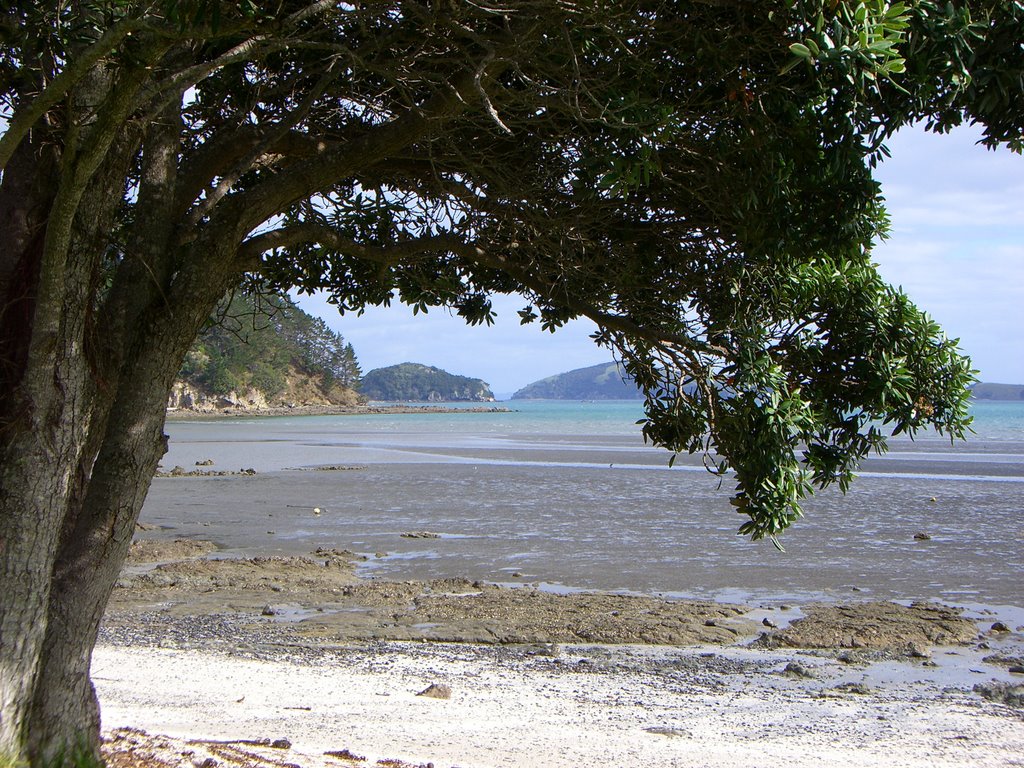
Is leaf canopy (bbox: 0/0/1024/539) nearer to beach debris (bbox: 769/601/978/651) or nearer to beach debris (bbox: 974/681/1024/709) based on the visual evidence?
beach debris (bbox: 974/681/1024/709)

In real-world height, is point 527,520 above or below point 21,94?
below

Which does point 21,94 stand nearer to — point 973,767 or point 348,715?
point 348,715

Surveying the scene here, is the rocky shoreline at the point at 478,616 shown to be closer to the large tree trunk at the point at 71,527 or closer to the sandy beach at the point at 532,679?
the sandy beach at the point at 532,679

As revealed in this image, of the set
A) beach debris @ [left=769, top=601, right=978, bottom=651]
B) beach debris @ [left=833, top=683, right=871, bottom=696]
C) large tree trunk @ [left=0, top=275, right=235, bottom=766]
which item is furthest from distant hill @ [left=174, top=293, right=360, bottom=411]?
large tree trunk @ [left=0, top=275, right=235, bottom=766]

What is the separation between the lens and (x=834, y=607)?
12.6 meters

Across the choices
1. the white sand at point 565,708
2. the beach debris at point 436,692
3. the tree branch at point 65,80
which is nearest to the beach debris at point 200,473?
the white sand at point 565,708

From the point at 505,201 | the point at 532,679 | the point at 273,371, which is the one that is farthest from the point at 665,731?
the point at 273,371

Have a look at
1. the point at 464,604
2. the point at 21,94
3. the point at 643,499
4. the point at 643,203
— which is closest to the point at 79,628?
the point at 21,94

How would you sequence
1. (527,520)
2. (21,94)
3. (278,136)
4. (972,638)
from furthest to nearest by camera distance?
(527,520)
(972,638)
(278,136)
(21,94)

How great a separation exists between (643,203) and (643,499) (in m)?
19.8

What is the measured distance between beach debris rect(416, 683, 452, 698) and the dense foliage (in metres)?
82.7

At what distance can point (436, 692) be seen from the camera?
845 cm

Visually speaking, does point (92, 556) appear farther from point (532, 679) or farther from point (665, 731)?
point (532, 679)

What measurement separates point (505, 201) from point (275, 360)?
121406 millimetres
